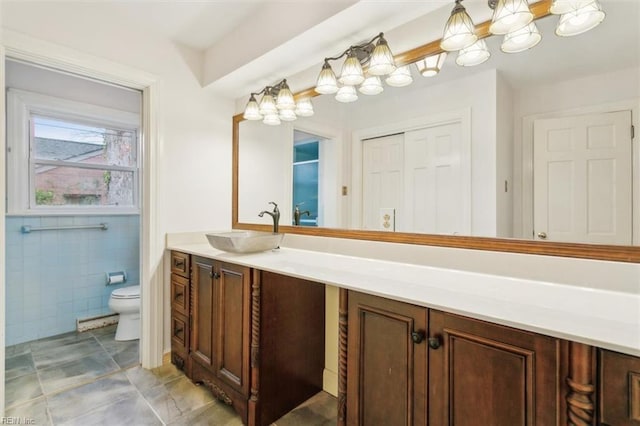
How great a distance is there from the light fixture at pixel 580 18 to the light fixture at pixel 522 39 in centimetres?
8

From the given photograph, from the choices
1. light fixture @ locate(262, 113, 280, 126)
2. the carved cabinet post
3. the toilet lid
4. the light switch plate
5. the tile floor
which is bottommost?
the tile floor

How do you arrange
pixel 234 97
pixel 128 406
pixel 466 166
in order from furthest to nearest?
pixel 234 97
pixel 128 406
pixel 466 166

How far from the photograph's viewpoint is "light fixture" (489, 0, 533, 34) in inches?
45.9

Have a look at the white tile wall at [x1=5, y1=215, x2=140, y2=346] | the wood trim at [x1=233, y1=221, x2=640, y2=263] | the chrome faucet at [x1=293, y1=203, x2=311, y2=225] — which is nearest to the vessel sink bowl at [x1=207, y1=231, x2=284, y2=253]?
the chrome faucet at [x1=293, y1=203, x2=311, y2=225]

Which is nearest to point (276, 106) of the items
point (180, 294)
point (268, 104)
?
point (268, 104)

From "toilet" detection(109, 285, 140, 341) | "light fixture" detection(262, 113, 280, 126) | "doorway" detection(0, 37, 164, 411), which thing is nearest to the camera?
"doorway" detection(0, 37, 164, 411)

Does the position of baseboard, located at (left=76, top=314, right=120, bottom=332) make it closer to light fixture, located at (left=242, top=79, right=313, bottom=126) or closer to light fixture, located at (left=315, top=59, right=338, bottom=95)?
light fixture, located at (left=242, top=79, right=313, bottom=126)

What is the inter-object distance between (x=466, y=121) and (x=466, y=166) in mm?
210

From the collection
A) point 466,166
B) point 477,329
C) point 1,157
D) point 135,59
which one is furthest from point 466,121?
point 1,157

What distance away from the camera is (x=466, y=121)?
142 cm

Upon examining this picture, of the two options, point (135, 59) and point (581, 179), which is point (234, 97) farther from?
point (581, 179)

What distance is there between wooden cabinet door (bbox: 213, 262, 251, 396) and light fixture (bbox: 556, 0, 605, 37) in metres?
1.66

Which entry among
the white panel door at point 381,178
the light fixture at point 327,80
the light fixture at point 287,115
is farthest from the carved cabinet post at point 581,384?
the light fixture at point 287,115

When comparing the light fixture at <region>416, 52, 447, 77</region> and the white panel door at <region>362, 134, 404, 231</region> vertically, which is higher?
the light fixture at <region>416, 52, 447, 77</region>
